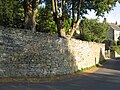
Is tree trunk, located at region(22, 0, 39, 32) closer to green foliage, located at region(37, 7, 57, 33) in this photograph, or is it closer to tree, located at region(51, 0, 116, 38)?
tree, located at region(51, 0, 116, 38)

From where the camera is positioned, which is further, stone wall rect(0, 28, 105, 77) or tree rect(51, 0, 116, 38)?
tree rect(51, 0, 116, 38)

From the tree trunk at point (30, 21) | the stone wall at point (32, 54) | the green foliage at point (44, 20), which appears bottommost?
the stone wall at point (32, 54)

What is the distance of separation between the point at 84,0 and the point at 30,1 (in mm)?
10003

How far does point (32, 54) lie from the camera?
20.3m

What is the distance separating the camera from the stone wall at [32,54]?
60.2 feet

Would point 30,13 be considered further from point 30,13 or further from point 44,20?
point 44,20

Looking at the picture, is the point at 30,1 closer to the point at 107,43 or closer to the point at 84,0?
the point at 84,0

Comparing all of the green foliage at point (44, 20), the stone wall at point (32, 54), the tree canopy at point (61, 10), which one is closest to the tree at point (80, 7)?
the tree canopy at point (61, 10)

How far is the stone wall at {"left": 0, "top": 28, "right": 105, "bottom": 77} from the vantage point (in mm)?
18344

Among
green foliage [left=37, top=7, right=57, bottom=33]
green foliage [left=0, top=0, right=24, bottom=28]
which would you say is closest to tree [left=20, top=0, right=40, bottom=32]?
green foliage [left=0, top=0, right=24, bottom=28]

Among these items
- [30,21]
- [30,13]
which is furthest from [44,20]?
[30,21]

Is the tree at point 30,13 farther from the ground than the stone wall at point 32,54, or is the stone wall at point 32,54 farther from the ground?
the tree at point 30,13

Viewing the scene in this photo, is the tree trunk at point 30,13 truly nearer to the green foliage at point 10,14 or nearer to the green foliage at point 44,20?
the green foliage at point 10,14

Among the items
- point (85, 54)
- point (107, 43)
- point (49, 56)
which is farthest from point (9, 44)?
point (107, 43)
